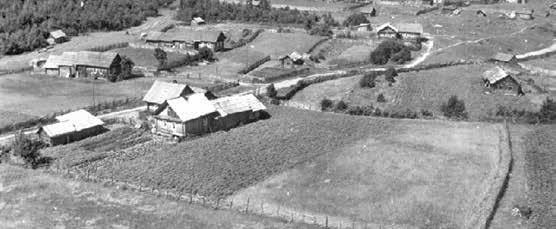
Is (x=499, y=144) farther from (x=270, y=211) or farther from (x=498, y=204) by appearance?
(x=270, y=211)

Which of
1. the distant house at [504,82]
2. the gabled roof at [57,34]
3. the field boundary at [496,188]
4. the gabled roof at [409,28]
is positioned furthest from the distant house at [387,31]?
the field boundary at [496,188]

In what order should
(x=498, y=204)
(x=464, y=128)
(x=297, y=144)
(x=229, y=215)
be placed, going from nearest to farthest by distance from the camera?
(x=229, y=215) → (x=498, y=204) → (x=297, y=144) → (x=464, y=128)

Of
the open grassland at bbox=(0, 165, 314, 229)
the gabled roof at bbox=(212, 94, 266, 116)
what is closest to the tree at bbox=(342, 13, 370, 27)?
the gabled roof at bbox=(212, 94, 266, 116)

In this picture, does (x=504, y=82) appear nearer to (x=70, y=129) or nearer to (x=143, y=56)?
(x=70, y=129)

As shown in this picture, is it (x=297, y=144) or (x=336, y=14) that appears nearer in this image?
(x=297, y=144)

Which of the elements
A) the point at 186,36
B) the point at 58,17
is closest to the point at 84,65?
the point at 186,36

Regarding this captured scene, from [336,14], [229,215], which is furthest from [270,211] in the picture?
[336,14]

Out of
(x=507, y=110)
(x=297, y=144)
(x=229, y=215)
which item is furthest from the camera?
(x=507, y=110)

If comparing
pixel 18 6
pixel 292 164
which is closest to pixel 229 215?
pixel 292 164
